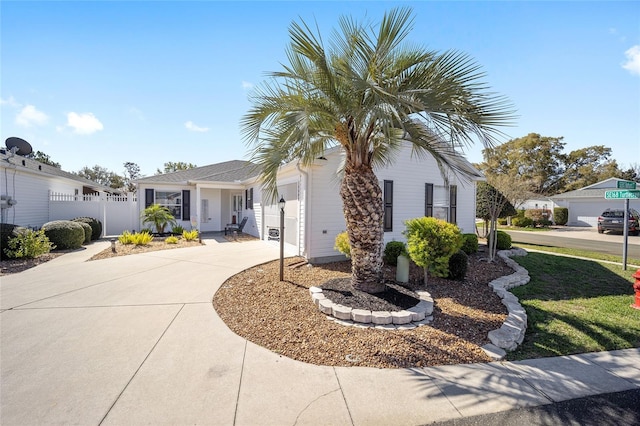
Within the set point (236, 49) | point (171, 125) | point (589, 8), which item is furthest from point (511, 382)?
point (171, 125)

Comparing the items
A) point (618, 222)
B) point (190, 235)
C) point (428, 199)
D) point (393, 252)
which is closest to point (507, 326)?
point (393, 252)

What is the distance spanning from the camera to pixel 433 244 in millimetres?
5781

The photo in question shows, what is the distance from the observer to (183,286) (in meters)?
5.88

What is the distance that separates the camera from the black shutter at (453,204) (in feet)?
37.0

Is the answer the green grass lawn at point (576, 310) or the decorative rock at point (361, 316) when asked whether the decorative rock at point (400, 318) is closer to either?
the decorative rock at point (361, 316)

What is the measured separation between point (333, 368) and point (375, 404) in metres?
0.66

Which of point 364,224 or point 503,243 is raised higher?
point 364,224

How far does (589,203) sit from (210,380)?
33527mm

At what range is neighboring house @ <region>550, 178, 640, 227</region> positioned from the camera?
920 inches

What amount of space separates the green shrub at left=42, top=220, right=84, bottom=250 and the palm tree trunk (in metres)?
11.3

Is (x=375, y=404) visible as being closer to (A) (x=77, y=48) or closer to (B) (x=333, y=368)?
(B) (x=333, y=368)

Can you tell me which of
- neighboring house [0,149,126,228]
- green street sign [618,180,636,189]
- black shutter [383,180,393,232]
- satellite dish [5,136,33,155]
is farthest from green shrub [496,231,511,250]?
satellite dish [5,136,33,155]

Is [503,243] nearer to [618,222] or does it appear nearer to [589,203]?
[618,222]

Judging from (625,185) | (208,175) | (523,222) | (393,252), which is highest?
(208,175)
